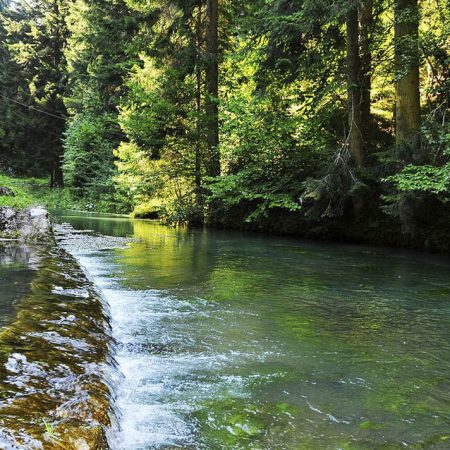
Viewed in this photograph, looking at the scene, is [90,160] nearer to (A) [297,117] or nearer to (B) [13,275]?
(A) [297,117]

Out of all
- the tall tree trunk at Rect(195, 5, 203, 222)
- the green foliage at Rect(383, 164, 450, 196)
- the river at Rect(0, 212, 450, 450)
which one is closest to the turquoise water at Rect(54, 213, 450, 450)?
the river at Rect(0, 212, 450, 450)

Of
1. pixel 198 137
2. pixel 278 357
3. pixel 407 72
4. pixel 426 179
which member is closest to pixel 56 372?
pixel 278 357

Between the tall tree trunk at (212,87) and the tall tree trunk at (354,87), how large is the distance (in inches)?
206

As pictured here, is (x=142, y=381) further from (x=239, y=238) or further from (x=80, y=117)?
(x=80, y=117)

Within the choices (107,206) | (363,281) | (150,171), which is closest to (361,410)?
(363,281)

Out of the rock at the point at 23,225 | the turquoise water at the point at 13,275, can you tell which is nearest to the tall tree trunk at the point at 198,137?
the rock at the point at 23,225

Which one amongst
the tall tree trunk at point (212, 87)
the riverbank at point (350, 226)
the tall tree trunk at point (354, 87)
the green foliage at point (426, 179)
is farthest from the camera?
the tall tree trunk at point (212, 87)

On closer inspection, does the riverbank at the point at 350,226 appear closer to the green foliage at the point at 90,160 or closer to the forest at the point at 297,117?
the forest at the point at 297,117

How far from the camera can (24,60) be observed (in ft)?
128

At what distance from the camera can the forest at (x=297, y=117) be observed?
10289mm

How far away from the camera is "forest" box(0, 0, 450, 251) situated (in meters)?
10.3

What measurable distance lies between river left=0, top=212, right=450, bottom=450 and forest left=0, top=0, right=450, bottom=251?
3.31 metres

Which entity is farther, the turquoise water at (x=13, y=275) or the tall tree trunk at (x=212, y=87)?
the tall tree trunk at (x=212, y=87)

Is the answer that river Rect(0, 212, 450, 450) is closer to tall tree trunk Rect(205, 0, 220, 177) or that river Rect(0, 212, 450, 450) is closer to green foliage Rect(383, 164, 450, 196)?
green foliage Rect(383, 164, 450, 196)
